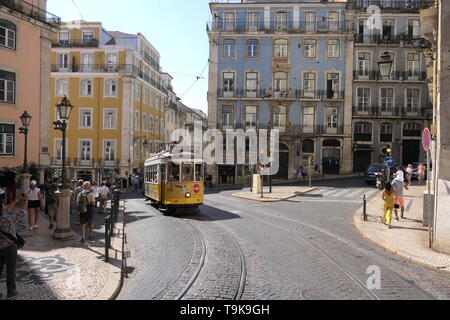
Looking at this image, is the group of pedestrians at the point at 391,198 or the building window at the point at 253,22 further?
the building window at the point at 253,22

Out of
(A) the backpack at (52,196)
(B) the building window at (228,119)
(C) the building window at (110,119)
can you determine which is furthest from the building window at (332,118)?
(A) the backpack at (52,196)

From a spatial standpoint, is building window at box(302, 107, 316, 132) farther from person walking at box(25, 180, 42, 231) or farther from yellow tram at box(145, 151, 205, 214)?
person walking at box(25, 180, 42, 231)

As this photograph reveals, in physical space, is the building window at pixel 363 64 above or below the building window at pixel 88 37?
below

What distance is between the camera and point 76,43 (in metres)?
41.3

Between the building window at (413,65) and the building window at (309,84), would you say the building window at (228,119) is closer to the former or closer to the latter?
the building window at (309,84)

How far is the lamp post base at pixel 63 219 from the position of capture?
10.4 metres

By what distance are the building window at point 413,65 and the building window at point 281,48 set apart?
39.9ft

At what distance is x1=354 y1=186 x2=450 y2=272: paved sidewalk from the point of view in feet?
27.7

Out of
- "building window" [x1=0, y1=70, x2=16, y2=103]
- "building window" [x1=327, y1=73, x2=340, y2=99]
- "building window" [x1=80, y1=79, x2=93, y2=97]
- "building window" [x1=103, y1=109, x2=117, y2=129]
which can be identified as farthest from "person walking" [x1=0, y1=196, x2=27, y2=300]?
"building window" [x1=80, y1=79, x2=93, y2=97]

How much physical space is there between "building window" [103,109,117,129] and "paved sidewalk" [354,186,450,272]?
30.3 m

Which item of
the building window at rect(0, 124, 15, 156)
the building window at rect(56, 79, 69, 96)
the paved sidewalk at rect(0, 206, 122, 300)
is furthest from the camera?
the building window at rect(56, 79, 69, 96)

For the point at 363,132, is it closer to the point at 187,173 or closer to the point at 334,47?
the point at 334,47
